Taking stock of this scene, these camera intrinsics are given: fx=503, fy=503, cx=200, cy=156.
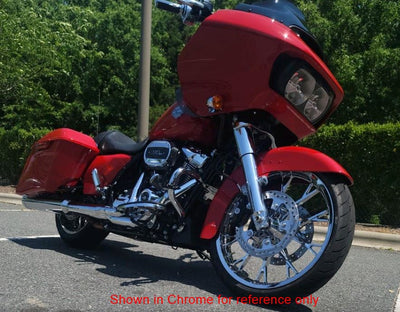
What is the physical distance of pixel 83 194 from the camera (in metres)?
4.85

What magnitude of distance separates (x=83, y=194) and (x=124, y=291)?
59.8 inches

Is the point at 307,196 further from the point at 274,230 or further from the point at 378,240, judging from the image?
the point at 378,240

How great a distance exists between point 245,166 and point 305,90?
0.69 meters

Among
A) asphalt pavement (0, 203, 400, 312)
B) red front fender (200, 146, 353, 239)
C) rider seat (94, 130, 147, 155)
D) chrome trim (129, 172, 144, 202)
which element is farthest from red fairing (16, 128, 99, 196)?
red front fender (200, 146, 353, 239)

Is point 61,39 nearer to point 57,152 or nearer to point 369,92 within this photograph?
point 369,92

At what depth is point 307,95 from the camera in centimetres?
360

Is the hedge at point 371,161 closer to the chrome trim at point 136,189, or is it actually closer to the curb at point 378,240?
the curb at point 378,240

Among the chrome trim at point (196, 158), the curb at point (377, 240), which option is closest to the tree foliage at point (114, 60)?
the curb at point (377, 240)

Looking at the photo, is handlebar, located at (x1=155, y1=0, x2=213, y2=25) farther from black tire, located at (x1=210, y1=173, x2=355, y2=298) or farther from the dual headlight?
black tire, located at (x1=210, y1=173, x2=355, y2=298)

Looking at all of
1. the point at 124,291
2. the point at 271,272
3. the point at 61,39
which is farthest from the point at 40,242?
the point at 61,39

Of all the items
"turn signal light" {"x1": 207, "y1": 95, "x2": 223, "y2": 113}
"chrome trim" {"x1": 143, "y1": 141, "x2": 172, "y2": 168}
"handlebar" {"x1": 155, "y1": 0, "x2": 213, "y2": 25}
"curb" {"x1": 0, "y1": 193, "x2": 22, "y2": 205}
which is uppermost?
"handlebar" {"x1": 155, "y1": 0, "x2": 213, "y2": 25}

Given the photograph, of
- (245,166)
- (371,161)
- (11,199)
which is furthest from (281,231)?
(11,199)

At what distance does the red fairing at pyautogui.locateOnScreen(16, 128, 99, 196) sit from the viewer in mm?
4836

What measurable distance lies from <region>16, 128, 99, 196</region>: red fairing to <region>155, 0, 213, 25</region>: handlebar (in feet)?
5.16
